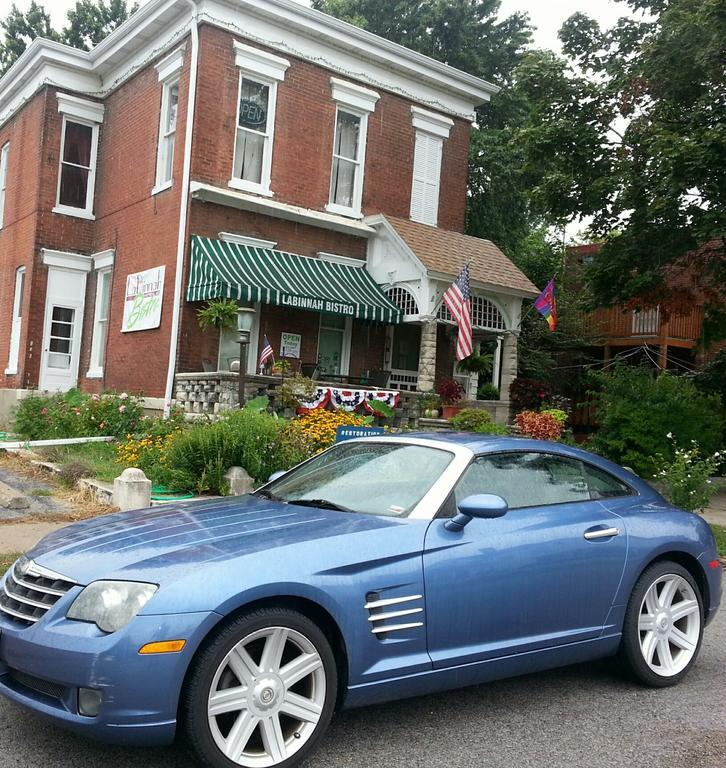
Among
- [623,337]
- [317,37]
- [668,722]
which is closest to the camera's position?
[668,722]

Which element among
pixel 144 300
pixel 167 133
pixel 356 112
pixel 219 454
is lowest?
pixel 219 454

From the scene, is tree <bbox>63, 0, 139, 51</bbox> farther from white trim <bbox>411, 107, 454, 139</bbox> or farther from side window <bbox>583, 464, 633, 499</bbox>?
side window <bbox>583, 464, 633, 499</bbox>

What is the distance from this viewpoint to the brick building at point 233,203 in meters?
15.1

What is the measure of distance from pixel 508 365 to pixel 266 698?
1463 cm

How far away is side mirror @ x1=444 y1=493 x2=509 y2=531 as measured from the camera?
3893 mm

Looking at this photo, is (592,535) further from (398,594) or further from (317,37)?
(317,37)

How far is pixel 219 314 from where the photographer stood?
46.7ft

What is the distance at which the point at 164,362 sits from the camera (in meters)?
15.1

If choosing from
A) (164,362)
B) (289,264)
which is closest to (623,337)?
(289,264)

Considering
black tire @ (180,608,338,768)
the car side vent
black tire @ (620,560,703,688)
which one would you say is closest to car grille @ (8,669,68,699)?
black tire @ (180,608,338,768)

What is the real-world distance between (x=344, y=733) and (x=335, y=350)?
1354 centimetres

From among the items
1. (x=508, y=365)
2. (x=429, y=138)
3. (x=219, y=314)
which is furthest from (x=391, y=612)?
(x=429, y=138)

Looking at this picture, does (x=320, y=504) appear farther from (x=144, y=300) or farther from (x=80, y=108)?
(x=80, y=108)

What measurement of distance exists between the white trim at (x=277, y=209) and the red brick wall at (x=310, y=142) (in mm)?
315
